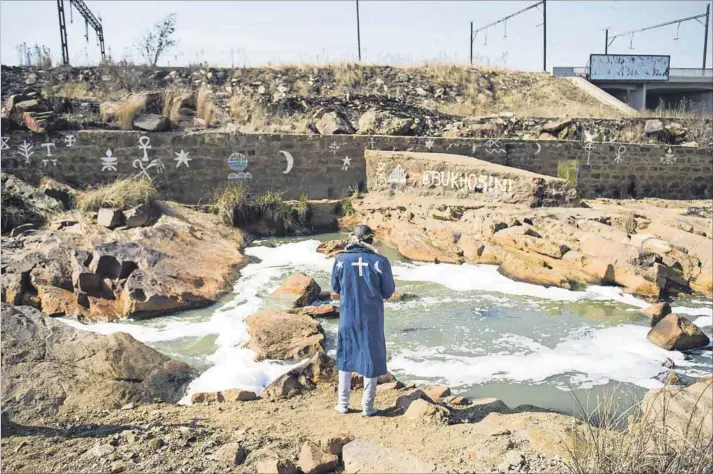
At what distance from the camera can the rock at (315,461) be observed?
2934mm

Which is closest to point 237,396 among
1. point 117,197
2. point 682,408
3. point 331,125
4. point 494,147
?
point 682,408

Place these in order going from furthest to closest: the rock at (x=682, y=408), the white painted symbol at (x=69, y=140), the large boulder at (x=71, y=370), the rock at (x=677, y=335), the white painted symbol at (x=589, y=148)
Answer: the white painted symbol at (x=589, y=148) → the white painted symbol at (x=69, y=140) → the rock at (x=677, y=335) → the large boulder at (x=71, y=370) → the rock at (x=682, y=408)

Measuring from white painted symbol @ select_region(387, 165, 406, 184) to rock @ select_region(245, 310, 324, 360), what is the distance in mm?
6327

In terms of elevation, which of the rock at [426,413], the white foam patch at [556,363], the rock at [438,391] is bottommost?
the white foam patch at [556,363]

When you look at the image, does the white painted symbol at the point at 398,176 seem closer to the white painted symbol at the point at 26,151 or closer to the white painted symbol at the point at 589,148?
the white painted symbol at the point at 589,148

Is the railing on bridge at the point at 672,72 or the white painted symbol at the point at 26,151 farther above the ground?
the railing on bridge at the point at 672,72

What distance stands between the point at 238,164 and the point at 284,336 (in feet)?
22.2

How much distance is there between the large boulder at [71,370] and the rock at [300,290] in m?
2.23

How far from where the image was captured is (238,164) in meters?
11.8

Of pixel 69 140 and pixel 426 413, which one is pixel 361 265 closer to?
pixel 426 413

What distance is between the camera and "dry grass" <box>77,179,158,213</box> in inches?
368

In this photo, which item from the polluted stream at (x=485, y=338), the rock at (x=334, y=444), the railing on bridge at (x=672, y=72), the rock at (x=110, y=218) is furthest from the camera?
the railing on bridge at (x=672, y=72)

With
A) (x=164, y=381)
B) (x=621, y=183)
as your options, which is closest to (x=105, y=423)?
(x=164, y=381)

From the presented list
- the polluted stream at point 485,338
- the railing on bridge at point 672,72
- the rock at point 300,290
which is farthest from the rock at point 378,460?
the railing on bridge at point 672,72
